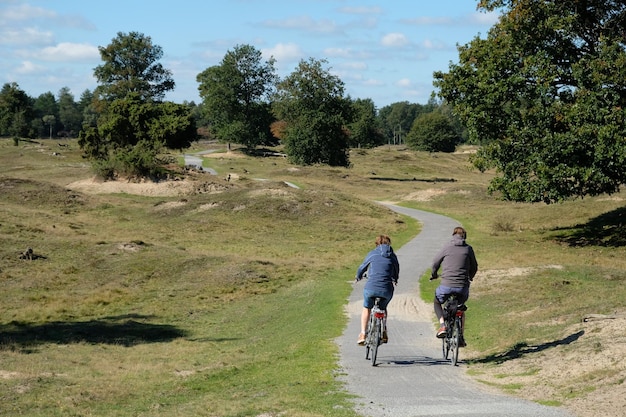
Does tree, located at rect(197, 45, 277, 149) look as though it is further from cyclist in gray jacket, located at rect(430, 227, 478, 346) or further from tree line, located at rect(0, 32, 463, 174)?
cyclist in gray jacket, located at rect(430, 227, 478, 346)

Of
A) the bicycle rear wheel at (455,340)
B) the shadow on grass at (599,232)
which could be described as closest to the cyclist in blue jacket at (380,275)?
the bicycle rear wheel at (455,340)

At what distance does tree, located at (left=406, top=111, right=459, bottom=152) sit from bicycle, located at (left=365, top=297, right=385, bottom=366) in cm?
15060

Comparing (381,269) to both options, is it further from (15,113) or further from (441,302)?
(15,113)

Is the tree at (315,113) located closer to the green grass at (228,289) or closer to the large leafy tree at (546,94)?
the green grass at (228,289)

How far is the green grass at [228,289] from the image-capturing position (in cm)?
1356

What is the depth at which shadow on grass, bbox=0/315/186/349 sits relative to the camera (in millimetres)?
20922

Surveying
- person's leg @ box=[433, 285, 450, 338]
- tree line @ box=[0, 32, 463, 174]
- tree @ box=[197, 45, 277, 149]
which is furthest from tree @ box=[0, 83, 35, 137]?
person's leg @ box=[433, 285, 450, 338]

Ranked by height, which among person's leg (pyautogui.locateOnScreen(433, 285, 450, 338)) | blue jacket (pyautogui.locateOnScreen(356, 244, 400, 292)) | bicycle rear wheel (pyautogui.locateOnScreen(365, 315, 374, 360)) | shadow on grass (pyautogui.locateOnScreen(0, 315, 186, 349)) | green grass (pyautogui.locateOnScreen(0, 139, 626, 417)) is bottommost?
shadow on grass (pyautogui.locateOnScreen(0, 315, 186, 349))

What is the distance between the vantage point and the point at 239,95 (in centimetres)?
11588

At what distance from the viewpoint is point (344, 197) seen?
55594mm

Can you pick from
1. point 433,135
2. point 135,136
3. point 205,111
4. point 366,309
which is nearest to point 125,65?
point 205,111

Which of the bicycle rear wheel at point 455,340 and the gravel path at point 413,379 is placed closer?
the gravel path at point 413,379

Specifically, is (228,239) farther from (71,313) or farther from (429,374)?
(429,374)

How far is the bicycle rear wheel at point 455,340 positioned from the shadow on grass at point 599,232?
2470cm
